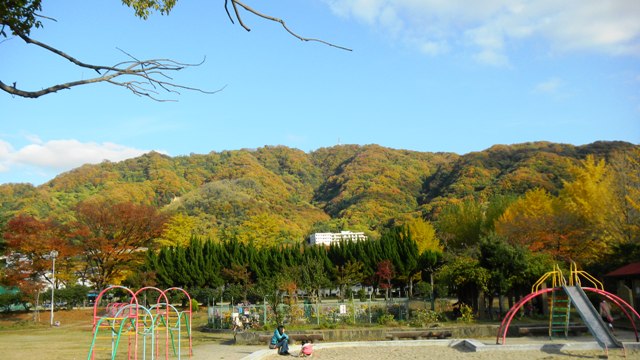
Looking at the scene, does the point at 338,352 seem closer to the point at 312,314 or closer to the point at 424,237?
the point at 312,314

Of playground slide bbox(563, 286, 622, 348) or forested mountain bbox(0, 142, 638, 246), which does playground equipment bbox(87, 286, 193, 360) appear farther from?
forested mountain bbox(0, 142, 638, 246)

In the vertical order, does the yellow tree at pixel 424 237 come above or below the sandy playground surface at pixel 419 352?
above

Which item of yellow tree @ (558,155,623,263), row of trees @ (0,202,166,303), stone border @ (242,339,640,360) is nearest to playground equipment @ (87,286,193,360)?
stone border @ (242,339,640,360)

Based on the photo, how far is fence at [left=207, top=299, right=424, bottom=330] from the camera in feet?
67.6

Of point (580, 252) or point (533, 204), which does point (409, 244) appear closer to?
point (533, 204)

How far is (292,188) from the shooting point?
379 ft

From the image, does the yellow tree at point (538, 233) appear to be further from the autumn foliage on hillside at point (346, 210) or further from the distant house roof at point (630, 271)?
the distant house roof at point (630, 271)

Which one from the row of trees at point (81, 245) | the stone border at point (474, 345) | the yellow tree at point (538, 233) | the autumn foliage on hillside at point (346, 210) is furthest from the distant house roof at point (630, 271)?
the row of trees at point (81, 245)

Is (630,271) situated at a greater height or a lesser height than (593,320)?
greater

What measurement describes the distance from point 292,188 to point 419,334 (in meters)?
99.2

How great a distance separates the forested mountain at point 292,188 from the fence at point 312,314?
2707 cm

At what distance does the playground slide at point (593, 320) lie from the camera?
12.6m

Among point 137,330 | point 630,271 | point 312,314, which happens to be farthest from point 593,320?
point 312,314

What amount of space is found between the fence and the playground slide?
25.9 ft
